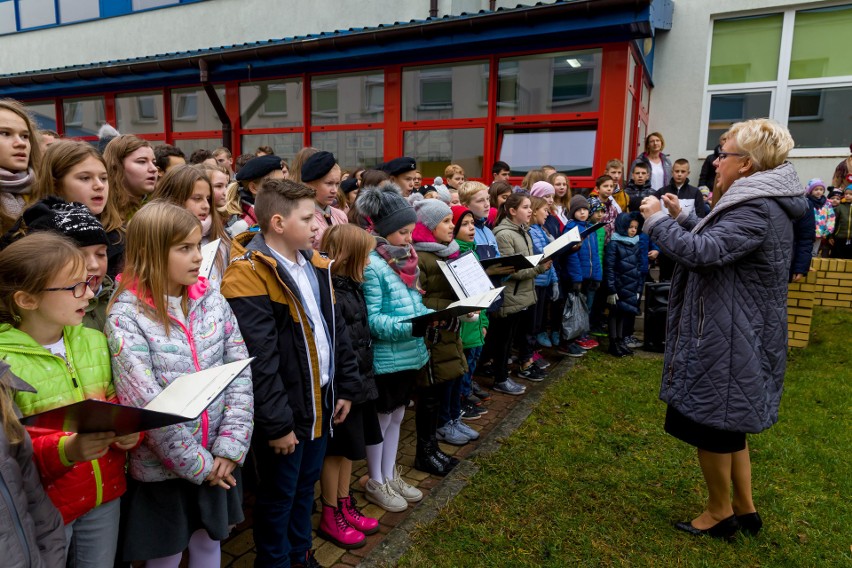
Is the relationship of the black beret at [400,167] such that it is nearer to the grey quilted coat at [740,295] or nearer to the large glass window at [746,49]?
the grey quilted coat at [740,295]

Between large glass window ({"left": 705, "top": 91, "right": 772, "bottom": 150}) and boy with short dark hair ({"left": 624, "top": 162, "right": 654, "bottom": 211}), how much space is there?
11.4ft

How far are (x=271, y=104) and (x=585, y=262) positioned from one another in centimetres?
679

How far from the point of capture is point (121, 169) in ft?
10.0

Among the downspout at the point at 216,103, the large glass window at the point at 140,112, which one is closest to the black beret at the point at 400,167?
the downspout at the point at 216,103

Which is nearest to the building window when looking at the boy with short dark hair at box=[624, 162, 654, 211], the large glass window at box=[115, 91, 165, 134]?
the boy with short dark hair at box=[624, 162, 654, 211]

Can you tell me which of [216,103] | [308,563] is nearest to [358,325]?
[308,563]

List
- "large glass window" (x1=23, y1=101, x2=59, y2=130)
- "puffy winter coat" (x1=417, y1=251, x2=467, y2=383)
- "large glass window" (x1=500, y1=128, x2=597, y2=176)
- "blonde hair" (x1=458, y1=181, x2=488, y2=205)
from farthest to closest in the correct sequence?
"large glass window" (x1=23, y1=101, x2=59, y2=130) → "large glass window" (x1=500, y1=128, x2=597, y2=176) → "blonde hair" (x1=458, y1=181, x2=488, y2=205) → "puffy winter coat" (x1=417, y1=251, x2=467, y2=383)

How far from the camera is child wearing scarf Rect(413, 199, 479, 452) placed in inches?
139

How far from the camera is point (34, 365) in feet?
5.36

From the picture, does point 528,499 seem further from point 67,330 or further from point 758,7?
point 758,7

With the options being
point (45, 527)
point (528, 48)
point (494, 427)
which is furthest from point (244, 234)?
point (528, 48)

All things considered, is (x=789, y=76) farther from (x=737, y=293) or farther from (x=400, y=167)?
(x=737, y=293)

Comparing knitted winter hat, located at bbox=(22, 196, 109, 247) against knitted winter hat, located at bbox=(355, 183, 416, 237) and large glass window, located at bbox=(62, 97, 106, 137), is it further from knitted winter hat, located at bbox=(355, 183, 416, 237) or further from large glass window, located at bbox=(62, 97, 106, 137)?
large glass window, located at bbox=(62, 97, 106, 137)

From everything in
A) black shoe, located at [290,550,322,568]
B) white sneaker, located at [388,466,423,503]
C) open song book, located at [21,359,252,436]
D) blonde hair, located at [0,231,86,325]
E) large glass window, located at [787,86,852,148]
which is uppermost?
large glass window, located at [787,86,852,148]
